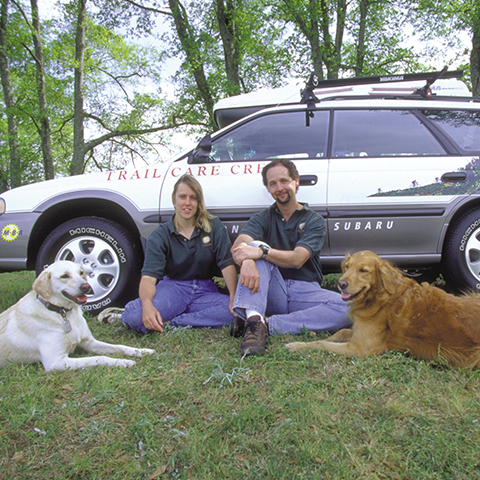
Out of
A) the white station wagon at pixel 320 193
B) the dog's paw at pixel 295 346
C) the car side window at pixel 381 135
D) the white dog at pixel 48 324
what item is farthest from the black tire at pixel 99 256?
the car side window at pixel 381 135

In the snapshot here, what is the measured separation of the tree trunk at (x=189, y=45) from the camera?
1130 cm

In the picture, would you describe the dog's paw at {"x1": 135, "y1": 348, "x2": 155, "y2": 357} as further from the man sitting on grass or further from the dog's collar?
the man sitting on grass

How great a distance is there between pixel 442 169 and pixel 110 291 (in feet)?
11.0

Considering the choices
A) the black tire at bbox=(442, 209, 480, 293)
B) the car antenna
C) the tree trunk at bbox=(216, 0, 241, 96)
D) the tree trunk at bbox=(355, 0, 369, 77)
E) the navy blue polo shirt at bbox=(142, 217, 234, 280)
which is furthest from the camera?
the tree trunk at bbox=(355, 0, 369, 77)

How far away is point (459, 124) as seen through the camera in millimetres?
3662

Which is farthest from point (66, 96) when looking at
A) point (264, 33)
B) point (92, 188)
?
point (92, 188)

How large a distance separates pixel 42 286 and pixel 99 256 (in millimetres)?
1093

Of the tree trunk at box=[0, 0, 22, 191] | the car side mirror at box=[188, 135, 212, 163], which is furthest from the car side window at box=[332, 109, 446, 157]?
the tree trunk at box=[0, 0, 22, 191]

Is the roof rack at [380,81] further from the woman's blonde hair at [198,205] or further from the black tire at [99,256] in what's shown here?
the black tire at [99,256]

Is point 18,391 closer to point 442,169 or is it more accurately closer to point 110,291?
point 110,291

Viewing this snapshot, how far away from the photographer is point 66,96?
19047 millimetres

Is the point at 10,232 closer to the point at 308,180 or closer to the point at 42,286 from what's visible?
the point at 42,286

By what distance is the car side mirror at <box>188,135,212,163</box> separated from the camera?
3486 millimetres

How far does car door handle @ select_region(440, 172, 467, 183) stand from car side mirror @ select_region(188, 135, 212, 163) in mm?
2223
